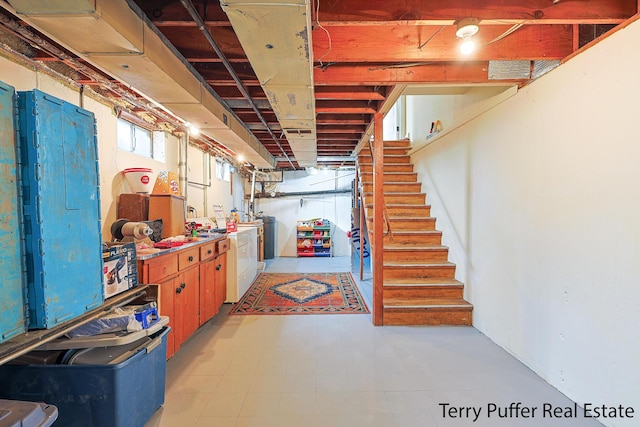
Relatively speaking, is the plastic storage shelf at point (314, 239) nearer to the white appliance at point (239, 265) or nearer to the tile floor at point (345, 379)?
the white appliance at point (239, 265)

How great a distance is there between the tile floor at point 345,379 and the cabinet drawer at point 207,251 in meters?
0.75

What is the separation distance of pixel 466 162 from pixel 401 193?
4.03 feet

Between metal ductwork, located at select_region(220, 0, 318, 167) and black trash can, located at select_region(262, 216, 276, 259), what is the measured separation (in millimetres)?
4561

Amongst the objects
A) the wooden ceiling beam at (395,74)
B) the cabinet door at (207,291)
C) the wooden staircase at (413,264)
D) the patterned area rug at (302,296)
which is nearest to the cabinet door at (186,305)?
the cabinet door at (207,291)

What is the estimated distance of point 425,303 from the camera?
118 inches

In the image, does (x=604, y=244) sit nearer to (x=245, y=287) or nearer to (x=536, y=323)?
(x=536, y=323)

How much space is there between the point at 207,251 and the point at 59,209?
1.77 meters

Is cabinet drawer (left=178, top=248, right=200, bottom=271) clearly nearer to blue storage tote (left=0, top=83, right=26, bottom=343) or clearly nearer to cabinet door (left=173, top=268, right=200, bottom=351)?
cabinet door (left=173, top=268, right=200, bottom=351)

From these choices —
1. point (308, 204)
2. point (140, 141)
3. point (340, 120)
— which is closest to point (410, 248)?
point (340, 120)

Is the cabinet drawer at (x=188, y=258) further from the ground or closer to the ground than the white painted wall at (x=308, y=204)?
closer to the ground

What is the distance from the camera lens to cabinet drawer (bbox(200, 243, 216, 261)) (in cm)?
280

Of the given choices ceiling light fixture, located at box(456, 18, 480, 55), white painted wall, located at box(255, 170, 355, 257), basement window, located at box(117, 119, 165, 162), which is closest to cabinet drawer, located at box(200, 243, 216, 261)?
basement window, located at box(117, 119, 165, 162)

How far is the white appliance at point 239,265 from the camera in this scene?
3.53 m

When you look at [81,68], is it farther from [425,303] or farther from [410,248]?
[425,303]
